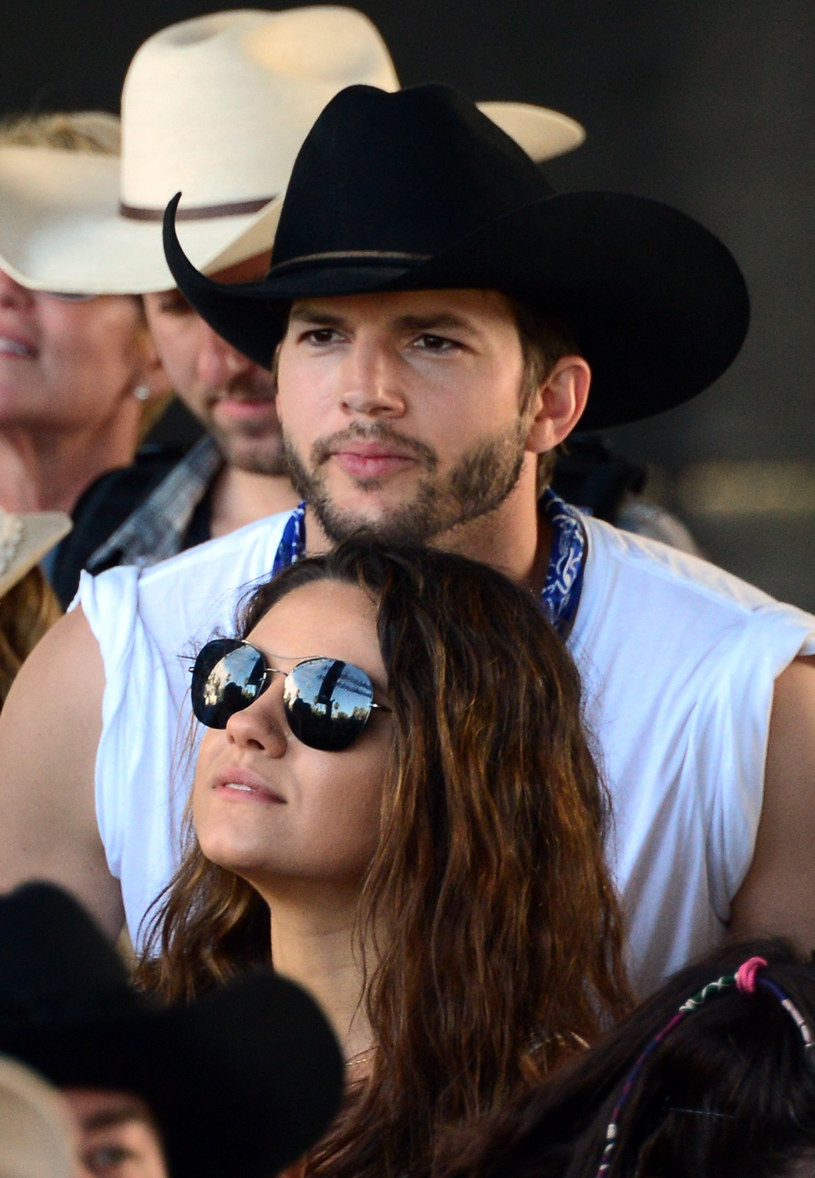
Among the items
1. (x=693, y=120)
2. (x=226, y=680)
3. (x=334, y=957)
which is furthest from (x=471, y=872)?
(x=693, y=120)

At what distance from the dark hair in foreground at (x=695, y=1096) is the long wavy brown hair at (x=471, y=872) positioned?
460 mm

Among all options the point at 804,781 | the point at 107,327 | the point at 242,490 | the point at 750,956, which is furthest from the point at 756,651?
the point at 107,327

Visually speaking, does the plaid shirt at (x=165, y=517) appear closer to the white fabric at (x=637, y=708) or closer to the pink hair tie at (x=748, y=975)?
the white fabric at (x=637, y=708)

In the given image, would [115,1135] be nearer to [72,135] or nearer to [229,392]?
[229,392]

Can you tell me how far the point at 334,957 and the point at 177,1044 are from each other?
1089 millimetres

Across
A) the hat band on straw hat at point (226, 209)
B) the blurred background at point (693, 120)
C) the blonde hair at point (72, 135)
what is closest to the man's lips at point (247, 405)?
the hat band on straw hat at point (226, 209)

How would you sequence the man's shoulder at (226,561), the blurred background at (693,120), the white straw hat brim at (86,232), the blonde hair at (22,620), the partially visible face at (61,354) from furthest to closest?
the blurred background at (693,120), the partially visible face at (61,354), the white straw hat brim at (86,232), the blonde hair at (22,620), the man's shoulder at (226,561)

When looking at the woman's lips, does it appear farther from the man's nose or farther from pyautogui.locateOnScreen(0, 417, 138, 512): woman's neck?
pyautogui.locateOnScreen(0, 417, 138, 512): woman's neck

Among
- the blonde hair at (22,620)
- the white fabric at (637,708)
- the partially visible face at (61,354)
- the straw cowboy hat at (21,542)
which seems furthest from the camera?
the partially visible face at (61,354)

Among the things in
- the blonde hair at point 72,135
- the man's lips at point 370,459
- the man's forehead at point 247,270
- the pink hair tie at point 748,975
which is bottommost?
the pink hair tie at point 748,975

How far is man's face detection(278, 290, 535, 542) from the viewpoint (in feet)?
8.48

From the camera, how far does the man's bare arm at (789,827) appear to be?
2.51 metres

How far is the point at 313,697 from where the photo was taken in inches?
74.9

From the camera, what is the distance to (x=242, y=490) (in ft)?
12.1
